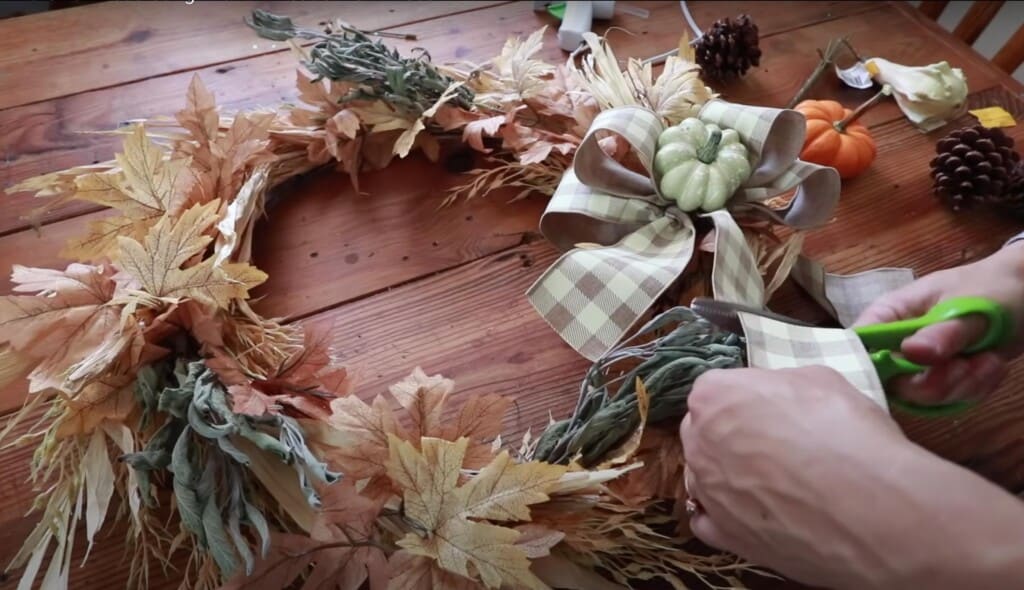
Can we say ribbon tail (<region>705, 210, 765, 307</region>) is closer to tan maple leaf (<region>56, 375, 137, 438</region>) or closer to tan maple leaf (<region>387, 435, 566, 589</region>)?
tan maple leaf (<region>387, 435, 566, 589</region>)

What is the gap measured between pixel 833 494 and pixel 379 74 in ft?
2.12

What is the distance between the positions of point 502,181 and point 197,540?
0.47m

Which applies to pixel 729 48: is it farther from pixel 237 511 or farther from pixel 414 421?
pixel 237 511

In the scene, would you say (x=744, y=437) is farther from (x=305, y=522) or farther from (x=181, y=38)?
(x=181, y=38)

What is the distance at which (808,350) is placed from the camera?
1.94 feet

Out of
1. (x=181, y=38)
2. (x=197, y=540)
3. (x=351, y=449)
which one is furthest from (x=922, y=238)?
(x=181, y=38)

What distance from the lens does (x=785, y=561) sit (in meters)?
0.45

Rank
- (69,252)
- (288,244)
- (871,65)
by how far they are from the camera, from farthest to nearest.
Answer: (871,65) < (288,244) < (69,252)

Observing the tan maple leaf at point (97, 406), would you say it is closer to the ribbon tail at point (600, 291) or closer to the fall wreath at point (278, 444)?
the fall wreath at point (278, 444)

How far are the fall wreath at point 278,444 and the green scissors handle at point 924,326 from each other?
10 centimetres

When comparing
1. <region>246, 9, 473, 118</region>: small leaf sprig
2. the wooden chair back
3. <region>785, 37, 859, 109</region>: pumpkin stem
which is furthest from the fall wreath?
the wooden chair back

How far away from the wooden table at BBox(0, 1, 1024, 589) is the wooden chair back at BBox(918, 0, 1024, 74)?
0.08 metres

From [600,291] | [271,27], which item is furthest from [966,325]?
[271,27]

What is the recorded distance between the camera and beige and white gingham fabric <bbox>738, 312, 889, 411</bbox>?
21.5 inches
